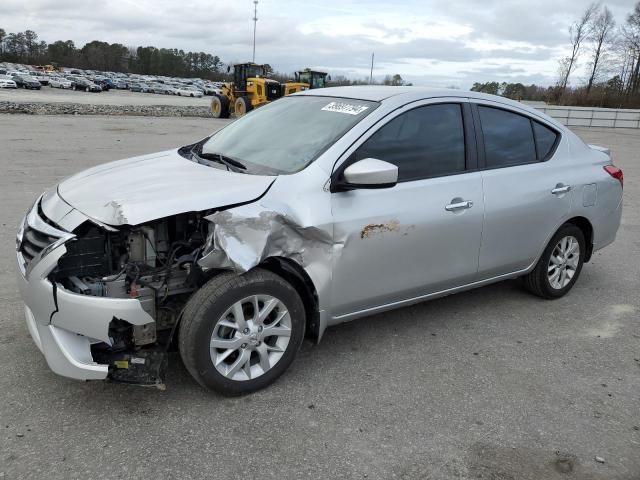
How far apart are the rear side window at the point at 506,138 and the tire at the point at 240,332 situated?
1.92 meters

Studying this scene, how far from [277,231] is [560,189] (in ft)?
8.35

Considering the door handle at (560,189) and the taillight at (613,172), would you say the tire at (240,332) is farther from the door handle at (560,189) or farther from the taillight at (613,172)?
the taillight at (613,172)

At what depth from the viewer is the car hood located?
115 inches

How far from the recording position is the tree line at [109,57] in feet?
382

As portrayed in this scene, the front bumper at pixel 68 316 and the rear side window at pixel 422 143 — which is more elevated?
the rear side window at pixel 422 143

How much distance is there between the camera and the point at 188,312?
116 inches

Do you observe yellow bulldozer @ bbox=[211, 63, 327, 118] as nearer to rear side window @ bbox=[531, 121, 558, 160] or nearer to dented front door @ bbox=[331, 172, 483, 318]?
rear side window @ bbox=[531, 121, 558, 160]

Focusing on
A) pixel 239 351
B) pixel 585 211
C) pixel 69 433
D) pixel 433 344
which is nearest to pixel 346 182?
pixel 239 351

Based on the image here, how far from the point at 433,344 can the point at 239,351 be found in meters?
1.51

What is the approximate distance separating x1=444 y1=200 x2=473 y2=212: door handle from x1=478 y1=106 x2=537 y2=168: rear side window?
41cm

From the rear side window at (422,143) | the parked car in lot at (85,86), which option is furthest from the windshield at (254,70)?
the parked car in lot at (85,86)

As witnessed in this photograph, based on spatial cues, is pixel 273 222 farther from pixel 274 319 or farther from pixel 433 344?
pixel 433 344

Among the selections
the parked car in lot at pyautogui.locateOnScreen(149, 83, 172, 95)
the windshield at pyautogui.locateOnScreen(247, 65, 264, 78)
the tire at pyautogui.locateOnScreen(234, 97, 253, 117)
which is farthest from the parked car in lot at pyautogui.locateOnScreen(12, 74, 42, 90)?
the tire at pyautogui.locateOnScreen(234, 97, 253, 117)

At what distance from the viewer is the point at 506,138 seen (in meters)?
4.27
